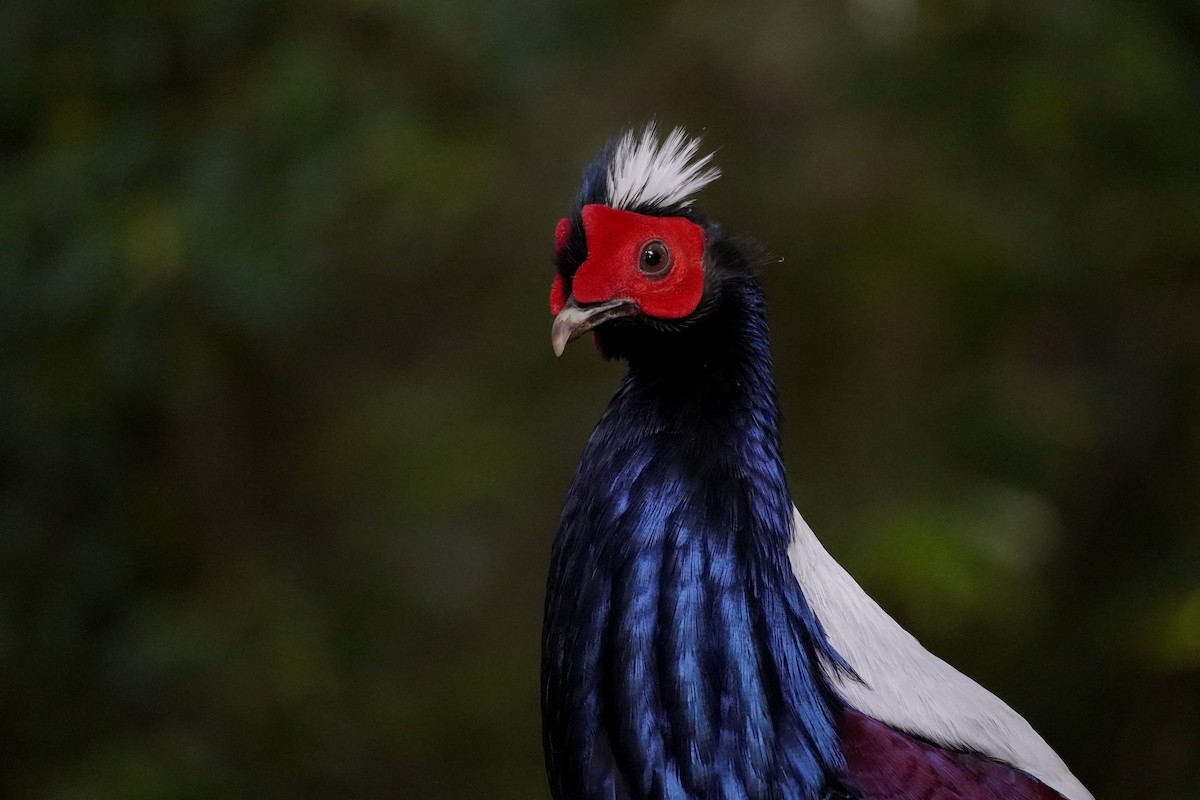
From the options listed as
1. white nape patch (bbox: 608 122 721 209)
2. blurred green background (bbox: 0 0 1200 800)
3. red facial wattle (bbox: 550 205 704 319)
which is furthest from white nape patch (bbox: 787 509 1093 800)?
blurred green background (bbox: 0 0 1200 800)

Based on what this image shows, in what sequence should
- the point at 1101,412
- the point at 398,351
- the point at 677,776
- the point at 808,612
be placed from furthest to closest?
1. the point at 398,351
2. the point at 1101,412
3. the point at 808,612
4. the point at 677,776

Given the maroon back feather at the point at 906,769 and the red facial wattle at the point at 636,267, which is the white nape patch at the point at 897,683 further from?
the red facial wattle at the point at 636,267

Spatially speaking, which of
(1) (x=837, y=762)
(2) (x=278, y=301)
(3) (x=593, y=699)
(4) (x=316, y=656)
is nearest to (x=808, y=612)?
(1) (x=837, y=762)

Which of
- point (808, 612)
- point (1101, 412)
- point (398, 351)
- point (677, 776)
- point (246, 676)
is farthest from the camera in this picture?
point (398, 351)

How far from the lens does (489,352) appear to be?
3963 millimetres

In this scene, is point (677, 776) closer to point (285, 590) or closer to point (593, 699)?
point (593, 699)

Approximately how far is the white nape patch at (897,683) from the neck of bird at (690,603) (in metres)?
0.05

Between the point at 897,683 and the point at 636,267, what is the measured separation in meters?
0.64

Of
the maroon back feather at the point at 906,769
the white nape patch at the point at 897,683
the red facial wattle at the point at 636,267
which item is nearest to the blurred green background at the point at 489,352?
the white nape patch at the point at 897,683

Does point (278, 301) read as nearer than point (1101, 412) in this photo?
Yes

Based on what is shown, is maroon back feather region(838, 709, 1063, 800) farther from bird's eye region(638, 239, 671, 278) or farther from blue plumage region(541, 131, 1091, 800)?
bird's eye region(638, 239, 671, 278)

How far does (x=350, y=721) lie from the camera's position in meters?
3.61

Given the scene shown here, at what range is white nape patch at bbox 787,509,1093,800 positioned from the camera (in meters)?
1.63

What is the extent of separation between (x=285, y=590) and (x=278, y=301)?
3.36 ft
